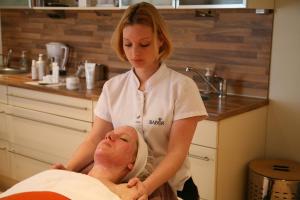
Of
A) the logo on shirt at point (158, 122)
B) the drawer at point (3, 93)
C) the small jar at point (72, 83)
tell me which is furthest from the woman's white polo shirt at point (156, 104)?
the drawer at point (3, 93)

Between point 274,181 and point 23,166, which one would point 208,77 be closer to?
point 274,181

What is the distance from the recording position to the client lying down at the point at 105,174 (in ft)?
4.29

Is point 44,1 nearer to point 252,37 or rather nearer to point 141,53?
point 252,37

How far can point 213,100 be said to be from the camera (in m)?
2.55

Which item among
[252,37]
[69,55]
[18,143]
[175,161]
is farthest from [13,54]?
[175,161]

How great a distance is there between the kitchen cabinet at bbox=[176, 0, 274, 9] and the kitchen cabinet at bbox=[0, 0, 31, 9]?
1.56 m

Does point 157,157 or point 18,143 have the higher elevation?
point 157,157

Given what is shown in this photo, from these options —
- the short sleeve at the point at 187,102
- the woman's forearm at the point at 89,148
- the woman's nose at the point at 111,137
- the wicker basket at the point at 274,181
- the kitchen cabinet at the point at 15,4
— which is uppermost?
the kitchen cabinet at the point at 15,4

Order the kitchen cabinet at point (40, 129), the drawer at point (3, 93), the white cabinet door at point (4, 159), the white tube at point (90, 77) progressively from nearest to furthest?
the kitchen cabinet at point (40, 129) → the white tube at point (90, 77) → the drawer at point (3, 93) → the white cabinet door at point (4, 159)

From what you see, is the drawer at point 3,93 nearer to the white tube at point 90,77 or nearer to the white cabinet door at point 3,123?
the white cabinet door at point 3,123

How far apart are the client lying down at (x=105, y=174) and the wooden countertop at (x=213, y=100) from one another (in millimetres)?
791

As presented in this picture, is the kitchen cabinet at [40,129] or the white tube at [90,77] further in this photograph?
the white tube at [90,77]

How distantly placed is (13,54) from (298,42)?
2.85 meters

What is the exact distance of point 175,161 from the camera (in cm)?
140
